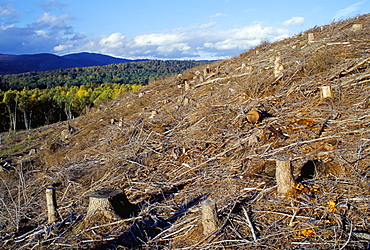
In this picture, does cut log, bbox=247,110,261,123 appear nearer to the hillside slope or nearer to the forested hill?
the hillside slope

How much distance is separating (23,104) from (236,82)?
123 ft

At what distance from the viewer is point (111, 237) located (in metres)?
3.38

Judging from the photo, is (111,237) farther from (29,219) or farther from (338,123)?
(338,123)

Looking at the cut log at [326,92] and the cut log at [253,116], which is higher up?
the cut log at [326,92]

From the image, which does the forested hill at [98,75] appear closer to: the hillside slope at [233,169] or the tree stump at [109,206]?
the hillside slope at [233,169]

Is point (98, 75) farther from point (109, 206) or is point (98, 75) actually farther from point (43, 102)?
point (109, 206)

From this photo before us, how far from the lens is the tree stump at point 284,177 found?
11.1 feet

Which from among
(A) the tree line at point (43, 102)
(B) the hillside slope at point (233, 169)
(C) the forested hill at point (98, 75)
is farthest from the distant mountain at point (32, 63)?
(B) the hillside slope at point (233, 169)

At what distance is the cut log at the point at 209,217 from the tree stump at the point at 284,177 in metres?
0.99

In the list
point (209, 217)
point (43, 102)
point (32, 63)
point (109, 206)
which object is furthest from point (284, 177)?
point (32, 63)

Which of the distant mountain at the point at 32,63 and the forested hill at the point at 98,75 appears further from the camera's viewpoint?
the distant mountain at the point at 32,63

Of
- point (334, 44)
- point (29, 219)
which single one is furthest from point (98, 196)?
point (334, 44)

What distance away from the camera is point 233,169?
4527 millimetres

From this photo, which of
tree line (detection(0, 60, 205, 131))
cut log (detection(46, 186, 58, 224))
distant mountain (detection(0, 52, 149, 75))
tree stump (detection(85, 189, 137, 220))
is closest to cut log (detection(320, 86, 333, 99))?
tree stump (detection(85, 189, 137, 220))
